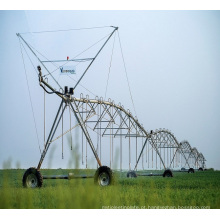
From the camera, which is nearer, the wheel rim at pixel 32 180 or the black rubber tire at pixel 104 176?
the wheel rim at pixel 32 180

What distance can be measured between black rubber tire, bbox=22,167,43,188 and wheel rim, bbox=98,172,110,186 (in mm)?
2533

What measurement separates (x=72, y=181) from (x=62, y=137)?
13.2 meters

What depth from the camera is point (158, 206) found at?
10.3m

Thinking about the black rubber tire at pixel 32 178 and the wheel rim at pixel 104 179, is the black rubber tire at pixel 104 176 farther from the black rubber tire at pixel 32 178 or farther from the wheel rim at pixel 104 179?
the black rubber tire at pixel 32 178

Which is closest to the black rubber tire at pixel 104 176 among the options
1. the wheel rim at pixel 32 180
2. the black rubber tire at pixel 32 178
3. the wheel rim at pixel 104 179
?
the wheel rim at pixel 104 179

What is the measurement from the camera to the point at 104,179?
1888 centimetres

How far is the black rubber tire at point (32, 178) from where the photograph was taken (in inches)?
722

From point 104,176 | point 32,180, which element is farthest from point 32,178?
point 104,176

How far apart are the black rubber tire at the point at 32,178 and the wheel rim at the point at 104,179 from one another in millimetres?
2533

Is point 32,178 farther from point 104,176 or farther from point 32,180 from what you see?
point 104,176
